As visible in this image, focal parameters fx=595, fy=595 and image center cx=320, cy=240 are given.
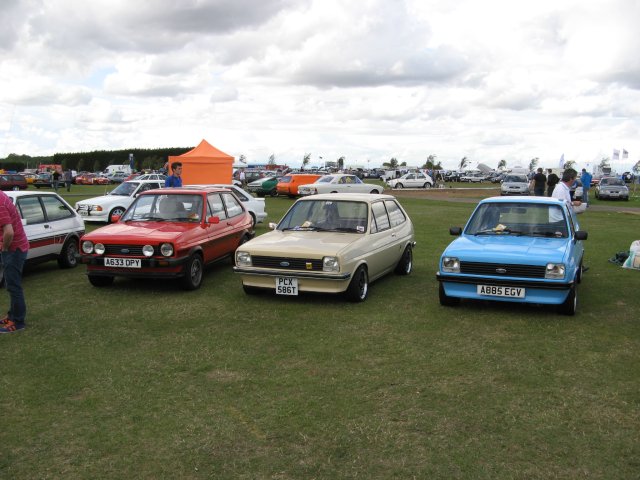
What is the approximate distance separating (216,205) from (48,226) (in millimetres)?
2845

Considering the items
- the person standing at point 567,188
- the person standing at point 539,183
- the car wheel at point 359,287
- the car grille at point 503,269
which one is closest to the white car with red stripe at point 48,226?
the car wheel at point 359,287

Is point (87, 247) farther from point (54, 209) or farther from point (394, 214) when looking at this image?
point (394, 214)

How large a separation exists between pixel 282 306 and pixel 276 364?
7.18ft

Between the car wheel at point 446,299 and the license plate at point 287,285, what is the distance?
1.88 m

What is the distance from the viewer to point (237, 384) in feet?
17.0

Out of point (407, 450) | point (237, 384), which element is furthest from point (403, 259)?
point (407, 450)

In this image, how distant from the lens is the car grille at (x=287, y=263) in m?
7.65

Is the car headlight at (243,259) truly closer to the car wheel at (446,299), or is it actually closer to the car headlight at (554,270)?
the car wheel at (446,299)

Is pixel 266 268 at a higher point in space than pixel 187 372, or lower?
higher

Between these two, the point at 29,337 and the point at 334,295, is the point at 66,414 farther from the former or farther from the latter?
the point at 334,295

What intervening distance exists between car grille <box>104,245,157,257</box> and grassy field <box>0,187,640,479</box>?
632mm

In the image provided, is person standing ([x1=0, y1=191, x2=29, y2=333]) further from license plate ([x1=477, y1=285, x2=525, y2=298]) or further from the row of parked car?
license plate ([x1=477, y1=285, x2=525, y2=298])

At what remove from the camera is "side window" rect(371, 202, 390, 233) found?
8828 mm

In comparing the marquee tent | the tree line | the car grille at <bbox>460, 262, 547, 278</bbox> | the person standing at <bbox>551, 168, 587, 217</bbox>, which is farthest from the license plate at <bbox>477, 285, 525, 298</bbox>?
the tree line
